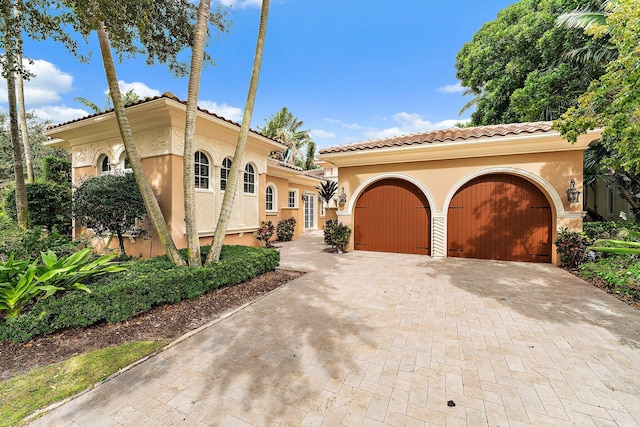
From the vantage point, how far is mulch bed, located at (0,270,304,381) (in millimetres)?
2951

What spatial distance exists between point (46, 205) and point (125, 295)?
9.47 m

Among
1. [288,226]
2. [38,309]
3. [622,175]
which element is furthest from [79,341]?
[622,175]

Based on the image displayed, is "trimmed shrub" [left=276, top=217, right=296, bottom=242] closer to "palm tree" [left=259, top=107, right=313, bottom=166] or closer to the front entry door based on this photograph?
the front entry door

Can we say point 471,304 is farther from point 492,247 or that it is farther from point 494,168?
point 494,168

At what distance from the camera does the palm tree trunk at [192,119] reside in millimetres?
4730

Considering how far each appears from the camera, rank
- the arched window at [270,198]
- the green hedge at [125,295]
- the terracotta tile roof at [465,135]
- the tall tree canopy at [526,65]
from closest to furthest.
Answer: the green hedge at [125,295] → the terracotta tile roof at [465,135] → the tall tree canopy at [526,65] → the arched window at [270,198]

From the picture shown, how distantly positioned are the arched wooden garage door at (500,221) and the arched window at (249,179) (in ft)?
23.5

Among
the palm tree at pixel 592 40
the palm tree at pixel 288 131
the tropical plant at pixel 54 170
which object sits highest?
the palm tree at pixel 288 131

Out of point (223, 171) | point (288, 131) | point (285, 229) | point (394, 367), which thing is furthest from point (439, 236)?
point (288, 131)

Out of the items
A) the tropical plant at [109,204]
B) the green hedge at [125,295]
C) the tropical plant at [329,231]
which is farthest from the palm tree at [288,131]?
the green hedge at [125,295]

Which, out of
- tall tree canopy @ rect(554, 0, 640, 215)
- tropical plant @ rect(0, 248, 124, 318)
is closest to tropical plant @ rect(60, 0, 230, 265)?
tropical plant @ rect(0, 248, 124, 318)

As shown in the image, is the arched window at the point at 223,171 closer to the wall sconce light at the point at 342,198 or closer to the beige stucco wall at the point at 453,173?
the beige stucco wall at the point at 453,173

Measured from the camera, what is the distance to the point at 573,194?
6.94 m

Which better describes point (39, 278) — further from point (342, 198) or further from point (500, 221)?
point (500, 221)
